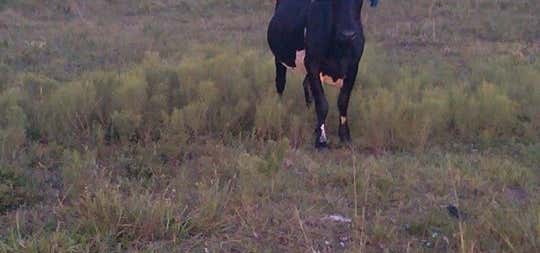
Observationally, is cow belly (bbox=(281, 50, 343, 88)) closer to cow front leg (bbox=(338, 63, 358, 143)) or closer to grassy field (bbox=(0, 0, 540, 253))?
cow front leg (bbox=(338, 63, 358, 143))

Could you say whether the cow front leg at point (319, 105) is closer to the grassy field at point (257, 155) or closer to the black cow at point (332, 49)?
the black cow at point (332, 49)

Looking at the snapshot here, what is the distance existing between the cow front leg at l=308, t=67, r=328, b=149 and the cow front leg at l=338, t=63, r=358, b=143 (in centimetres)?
15

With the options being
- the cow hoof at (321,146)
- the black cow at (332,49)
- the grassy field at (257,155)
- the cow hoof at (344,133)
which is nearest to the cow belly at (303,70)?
the black cow at (332,49)

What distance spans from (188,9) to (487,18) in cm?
654

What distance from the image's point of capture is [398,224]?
17.4 feet

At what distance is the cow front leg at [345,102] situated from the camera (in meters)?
7.75

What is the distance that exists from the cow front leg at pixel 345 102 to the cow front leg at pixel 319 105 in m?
0.15

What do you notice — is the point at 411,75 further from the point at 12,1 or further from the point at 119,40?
the point at 12,1

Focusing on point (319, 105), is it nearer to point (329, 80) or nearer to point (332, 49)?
point (329, 80)

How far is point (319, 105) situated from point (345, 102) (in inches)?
10.1

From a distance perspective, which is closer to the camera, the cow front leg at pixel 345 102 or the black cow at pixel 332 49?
the black cow at pixel 332 49

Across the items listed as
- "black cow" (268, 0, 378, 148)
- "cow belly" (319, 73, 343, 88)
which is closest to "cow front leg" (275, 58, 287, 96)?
"black cow" (268, 0, 378, 148)

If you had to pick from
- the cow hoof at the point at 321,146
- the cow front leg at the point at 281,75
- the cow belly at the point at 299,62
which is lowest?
the cow hoof at the point at 321,146

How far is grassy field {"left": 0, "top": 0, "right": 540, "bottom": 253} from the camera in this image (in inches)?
192
